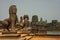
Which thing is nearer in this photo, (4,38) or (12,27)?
(4,38)

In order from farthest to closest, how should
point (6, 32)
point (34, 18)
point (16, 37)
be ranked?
point (34, 18)
point (6, 32)
point (16, 37)

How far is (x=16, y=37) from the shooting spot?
8312mm

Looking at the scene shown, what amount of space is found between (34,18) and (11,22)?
562 inches

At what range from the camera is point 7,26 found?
9.38m

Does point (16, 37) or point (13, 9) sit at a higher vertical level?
point (13, 9)

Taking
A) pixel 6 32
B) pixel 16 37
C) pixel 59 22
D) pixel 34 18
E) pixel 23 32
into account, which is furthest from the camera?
pixel 59 22

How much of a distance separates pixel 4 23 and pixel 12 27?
43 centimetres

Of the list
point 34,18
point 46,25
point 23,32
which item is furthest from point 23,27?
point 46,25

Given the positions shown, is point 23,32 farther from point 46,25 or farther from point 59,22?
point 59,22

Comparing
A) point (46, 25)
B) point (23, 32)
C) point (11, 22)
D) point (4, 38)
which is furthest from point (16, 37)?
point (46, 25)

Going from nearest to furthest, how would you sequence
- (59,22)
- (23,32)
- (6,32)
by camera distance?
1. (6,32)
2. (23,32)
3. (59,22)

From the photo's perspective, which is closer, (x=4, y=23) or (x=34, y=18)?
(x=4, y=23)

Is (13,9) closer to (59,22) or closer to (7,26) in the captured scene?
(7,26)

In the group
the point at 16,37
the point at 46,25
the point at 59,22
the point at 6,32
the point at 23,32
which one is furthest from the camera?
the point at 59,22
